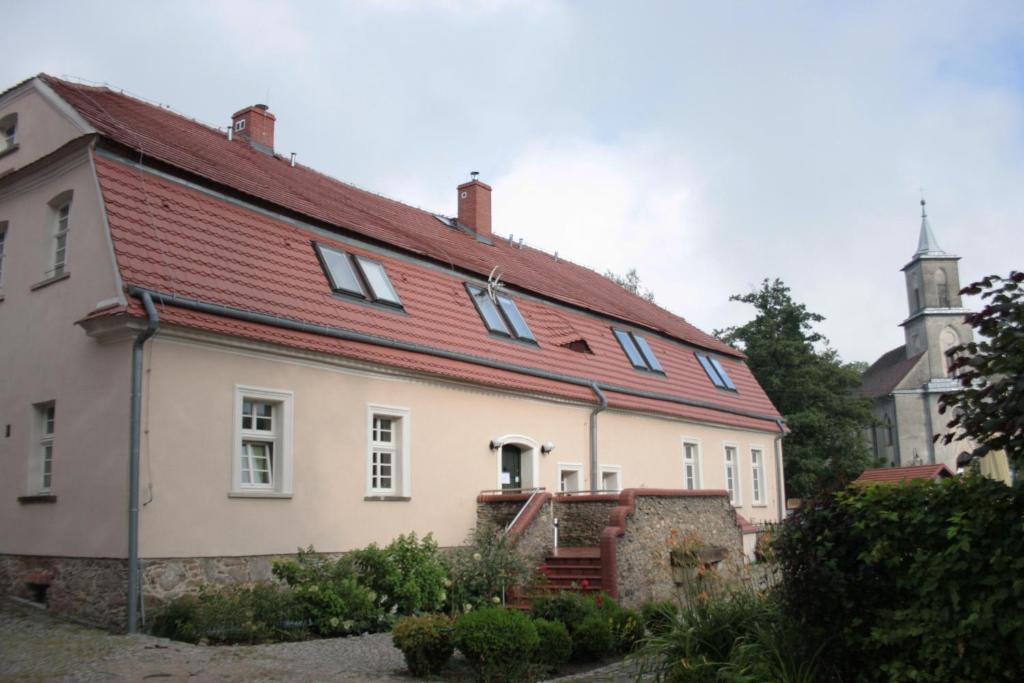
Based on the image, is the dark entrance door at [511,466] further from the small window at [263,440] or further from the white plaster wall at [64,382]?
the white plaster wall at [64,382]

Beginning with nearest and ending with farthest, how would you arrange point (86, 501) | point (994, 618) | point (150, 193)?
point (994, 618)
point (86, 501)
point (150, 193)

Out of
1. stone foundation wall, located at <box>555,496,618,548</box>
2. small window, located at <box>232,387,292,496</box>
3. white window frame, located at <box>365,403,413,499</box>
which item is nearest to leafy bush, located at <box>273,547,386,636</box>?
small window, located at <box>232,387,292,496</box>

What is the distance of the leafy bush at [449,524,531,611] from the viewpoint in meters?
13.8

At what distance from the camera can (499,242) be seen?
86.3 ft

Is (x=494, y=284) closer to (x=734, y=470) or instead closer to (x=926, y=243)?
(x=734, y=470)

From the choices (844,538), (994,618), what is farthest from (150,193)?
(994,618)

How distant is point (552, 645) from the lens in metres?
10.3

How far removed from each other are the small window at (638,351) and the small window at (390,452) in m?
9.21

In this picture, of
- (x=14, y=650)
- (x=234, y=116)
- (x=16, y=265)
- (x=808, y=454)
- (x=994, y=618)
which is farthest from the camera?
(x=808, y=454)

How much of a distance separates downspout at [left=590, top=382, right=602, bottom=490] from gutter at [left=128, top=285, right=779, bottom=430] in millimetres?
142

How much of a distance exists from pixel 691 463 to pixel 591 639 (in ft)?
48.4

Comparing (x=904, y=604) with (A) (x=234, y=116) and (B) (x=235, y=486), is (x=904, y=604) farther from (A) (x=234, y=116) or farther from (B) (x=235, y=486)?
(A) (x=234, y=116)

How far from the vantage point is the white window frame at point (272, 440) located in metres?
13.0

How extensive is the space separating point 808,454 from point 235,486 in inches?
1289
